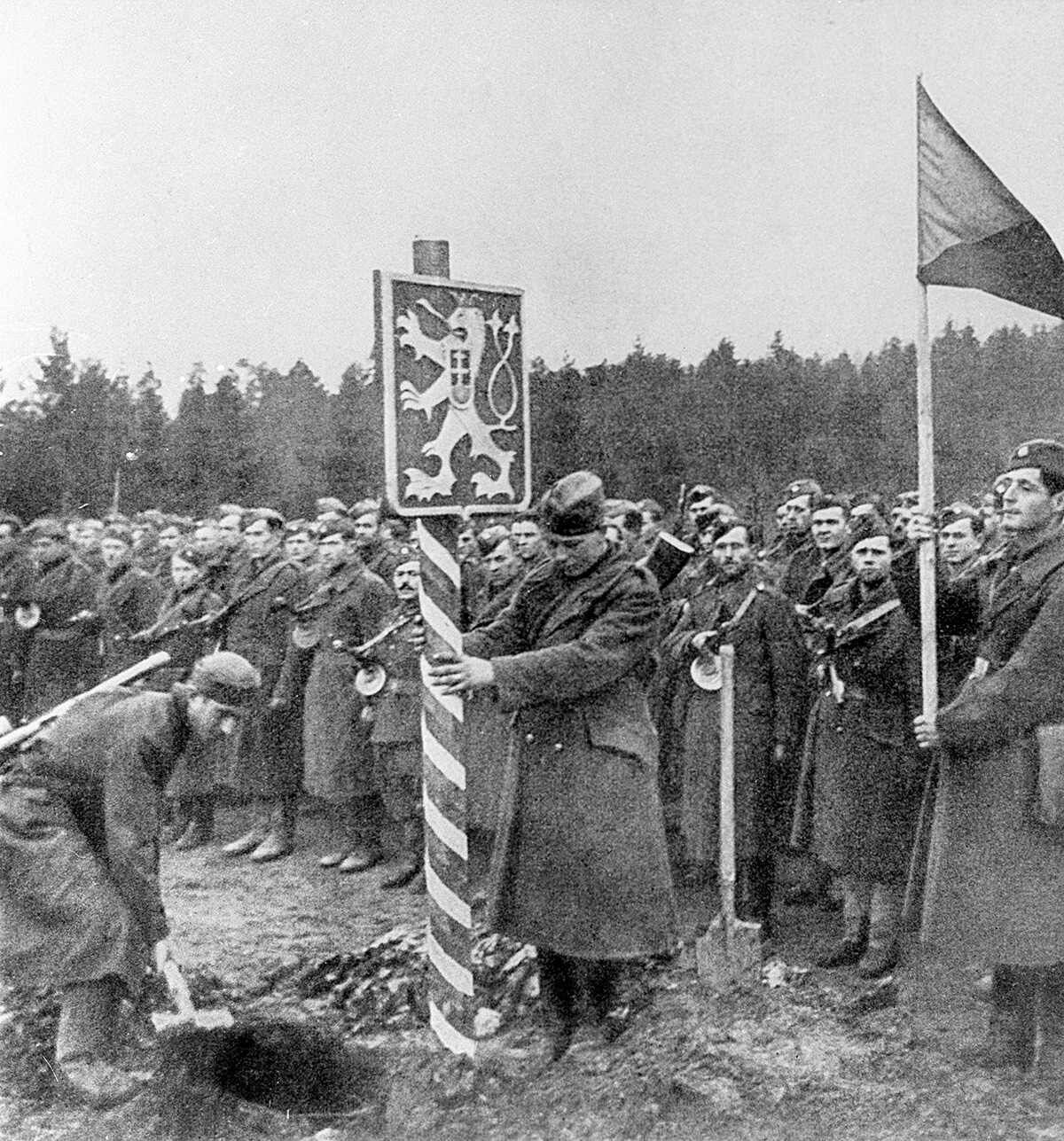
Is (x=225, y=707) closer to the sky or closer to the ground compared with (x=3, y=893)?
closer to the sky

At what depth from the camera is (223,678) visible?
406cm

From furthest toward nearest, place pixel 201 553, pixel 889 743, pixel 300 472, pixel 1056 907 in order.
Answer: pixel 201 553 → pixel 300 472 → pixel 889 743 → pixel 1056 907

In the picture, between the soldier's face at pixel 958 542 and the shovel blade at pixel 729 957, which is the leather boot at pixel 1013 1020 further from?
the soldier's face at pixel 958 542

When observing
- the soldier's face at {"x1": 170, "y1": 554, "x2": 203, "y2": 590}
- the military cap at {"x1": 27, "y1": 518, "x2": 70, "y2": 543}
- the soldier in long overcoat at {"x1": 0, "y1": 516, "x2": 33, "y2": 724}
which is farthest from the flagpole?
the soldier in long overcoat at {"x1": 0, "y1": 516, "x2": 33, "y2": 724}

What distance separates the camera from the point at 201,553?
16.2 ft

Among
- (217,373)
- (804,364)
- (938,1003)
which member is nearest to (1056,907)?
(938,1003)

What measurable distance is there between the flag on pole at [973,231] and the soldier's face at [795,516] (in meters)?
0.80

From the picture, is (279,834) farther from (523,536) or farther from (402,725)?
(523,536)

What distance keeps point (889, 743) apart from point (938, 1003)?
810 millimetres

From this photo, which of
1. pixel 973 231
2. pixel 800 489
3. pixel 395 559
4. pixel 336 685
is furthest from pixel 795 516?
pixel 336 685

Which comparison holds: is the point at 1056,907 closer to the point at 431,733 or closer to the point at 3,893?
the point at 431,733

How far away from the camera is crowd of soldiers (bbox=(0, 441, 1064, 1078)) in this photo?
12.8 ft

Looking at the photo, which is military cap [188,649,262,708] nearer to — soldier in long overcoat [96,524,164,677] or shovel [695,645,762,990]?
soldier in long overcoat [96,524,164,677]

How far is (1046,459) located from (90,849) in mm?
3169
